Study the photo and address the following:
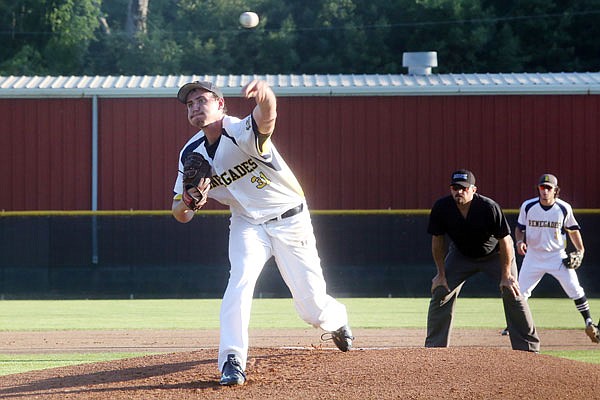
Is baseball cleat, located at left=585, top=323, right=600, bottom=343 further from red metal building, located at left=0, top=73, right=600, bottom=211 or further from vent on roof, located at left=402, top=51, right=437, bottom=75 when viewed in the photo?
vent on roof, located at left=402, top=51, right=437, bottom=75

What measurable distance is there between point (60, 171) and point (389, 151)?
641 centimetres

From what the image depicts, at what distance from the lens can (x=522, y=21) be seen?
3444cm

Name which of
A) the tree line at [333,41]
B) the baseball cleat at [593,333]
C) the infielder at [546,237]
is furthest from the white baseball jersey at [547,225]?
the tree line at [333,41]

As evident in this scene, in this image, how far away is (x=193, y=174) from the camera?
6.38 m

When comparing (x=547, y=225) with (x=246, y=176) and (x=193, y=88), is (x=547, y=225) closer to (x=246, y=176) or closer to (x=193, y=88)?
(x=246, y=176)

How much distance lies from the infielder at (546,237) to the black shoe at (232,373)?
6491mm

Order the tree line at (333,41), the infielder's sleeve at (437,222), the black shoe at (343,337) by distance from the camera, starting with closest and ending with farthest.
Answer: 1. the black shoe at (343,337)
2. the infielder's sleeve at (437,222)
3. the tree line at (333,41)

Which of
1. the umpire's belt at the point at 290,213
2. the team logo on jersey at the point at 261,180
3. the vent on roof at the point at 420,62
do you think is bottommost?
the umpire's belt at the point at 290,213

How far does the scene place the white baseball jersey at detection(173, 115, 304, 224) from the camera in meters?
6.49

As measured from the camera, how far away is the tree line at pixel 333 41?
111ft

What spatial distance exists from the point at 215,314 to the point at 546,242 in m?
4.91

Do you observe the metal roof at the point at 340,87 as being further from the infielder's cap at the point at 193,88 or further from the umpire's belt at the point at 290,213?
the infielder's cap at the point at 193,88

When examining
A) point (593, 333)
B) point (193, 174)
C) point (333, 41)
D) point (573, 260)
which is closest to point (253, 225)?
point (193, 174)

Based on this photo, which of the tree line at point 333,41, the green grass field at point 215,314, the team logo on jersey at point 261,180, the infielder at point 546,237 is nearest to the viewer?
the team logo on jersey at point 261,180
